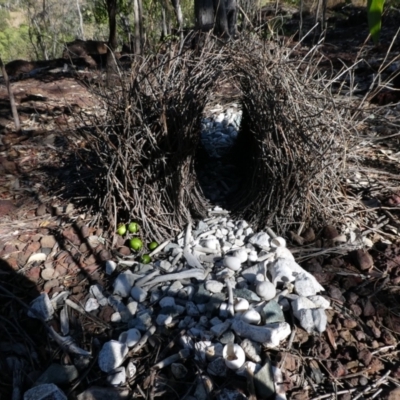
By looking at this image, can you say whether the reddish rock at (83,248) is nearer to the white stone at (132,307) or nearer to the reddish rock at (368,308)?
the white stone at (132,307)

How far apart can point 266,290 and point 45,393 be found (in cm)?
92

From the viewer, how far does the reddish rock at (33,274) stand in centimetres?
196

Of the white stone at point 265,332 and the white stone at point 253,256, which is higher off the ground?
the white stone at point 253,256

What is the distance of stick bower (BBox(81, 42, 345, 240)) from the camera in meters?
1.94

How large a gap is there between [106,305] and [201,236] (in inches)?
23.8

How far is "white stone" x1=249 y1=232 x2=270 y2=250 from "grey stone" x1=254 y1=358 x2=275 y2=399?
0.67 metres

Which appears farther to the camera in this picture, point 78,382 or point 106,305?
point 106,305

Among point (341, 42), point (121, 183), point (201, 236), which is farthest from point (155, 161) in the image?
point (341, 42)

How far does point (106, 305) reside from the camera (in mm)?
1807

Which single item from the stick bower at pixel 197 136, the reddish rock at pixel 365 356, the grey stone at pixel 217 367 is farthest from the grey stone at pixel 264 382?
the stick bower at pixel 197 136

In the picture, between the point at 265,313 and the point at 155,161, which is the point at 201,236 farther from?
the point at 265,313

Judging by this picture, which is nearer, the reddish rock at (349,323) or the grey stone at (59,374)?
the grey stone at (59,374)

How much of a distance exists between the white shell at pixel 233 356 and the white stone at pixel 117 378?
0.38 metres

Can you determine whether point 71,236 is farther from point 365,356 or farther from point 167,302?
point 365,356
